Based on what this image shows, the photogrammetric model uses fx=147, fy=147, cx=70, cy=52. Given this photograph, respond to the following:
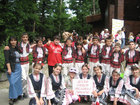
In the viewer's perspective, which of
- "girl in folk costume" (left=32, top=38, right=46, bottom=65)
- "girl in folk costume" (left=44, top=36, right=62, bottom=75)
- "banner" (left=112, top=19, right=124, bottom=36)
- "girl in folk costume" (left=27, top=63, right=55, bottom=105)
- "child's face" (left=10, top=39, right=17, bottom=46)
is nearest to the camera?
"girl in folk costume" (left=27, top=63, right=55, bottom=105)

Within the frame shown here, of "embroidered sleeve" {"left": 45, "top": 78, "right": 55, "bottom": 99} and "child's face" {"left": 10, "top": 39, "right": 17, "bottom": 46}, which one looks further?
"child's face" {"left": 10, "top": 39, "right": 17, "bottom": 46}

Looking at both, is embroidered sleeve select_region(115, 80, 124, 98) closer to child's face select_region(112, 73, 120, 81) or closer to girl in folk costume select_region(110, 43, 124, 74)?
child's face select_region(112, 73, 120, 81)

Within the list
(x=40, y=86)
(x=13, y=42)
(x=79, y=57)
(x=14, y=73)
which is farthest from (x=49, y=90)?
(x=79, y=57)

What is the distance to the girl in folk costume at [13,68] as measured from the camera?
378 centimetres

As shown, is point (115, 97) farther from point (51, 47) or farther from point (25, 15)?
point (25, 15)

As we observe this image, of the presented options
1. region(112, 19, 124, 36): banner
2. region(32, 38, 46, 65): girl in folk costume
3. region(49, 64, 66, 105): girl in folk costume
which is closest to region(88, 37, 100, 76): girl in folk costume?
region(32, 38, 46, 65): girl in folk costume

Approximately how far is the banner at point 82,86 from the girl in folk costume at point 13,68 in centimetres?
156

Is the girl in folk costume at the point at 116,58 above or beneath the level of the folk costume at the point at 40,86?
above

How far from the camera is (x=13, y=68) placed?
389 cm

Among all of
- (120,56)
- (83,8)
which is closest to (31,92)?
(120,56)

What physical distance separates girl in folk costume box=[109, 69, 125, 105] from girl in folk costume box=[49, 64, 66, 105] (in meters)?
1.27

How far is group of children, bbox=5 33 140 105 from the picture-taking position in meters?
3.53

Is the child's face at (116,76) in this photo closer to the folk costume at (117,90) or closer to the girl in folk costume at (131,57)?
the folk costume at (117,90)

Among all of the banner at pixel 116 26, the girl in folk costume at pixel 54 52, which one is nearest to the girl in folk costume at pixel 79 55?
the girl in folk costume at pixel 54 52
